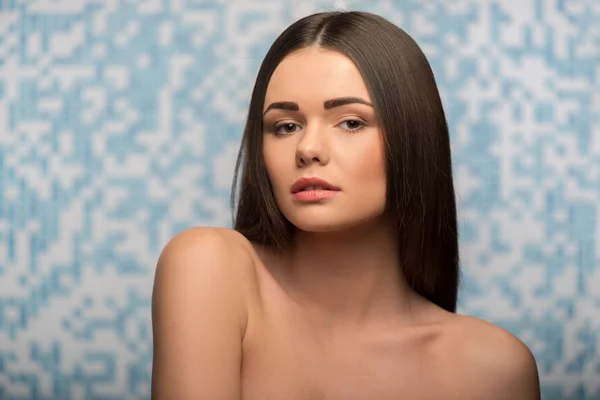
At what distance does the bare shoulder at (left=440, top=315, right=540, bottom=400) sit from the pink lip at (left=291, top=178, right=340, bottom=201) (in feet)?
1.64

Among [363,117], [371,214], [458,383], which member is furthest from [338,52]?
[458,383]

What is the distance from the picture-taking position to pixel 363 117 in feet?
7.15

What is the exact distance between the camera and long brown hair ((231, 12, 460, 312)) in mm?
2213

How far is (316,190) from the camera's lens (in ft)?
7.00

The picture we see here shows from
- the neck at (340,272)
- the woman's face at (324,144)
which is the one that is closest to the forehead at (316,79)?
the woman's face at (324,144)

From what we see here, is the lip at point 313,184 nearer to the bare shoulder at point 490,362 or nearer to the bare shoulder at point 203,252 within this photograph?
the bare shoulder at point 203,252

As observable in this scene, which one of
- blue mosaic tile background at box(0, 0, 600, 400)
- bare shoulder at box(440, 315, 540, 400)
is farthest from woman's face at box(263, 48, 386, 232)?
blue mosaic tile background at box(0, 0, 600, 400)

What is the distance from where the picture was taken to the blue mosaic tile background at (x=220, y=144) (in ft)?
10.6

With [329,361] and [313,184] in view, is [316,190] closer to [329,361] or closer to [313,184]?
[313,184]

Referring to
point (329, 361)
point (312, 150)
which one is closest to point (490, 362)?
point (329, 361)

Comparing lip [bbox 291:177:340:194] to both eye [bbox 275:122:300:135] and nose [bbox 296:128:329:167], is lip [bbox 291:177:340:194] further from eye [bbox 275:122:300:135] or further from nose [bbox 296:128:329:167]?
eye [bbox 275:122:300:135]

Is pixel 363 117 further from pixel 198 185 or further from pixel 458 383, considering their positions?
pixel 198 185

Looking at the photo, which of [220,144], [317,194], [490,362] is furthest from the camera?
[220,144]

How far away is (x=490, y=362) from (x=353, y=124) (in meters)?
0.64
